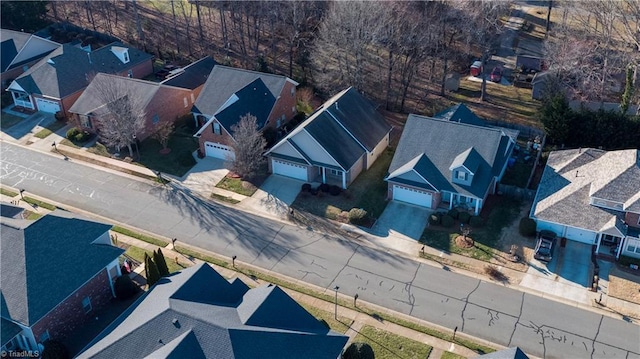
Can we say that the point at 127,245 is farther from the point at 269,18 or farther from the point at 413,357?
the point at 269,18

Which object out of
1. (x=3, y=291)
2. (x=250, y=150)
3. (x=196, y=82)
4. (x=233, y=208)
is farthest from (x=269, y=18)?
(x=3, y=291)

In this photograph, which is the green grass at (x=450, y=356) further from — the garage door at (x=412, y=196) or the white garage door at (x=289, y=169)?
the white garage door at (x=289, y=169)

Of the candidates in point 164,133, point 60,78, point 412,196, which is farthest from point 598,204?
point 60,78

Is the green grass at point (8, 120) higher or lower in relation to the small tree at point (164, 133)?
lower

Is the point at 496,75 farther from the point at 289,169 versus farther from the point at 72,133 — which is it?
the point at 72,133

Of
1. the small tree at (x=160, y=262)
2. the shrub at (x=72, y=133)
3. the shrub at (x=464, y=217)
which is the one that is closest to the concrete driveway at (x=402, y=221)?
the shrub at (x=464, y=217)

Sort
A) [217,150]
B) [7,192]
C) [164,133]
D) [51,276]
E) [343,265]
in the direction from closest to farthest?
1. [51,276]
2. [343,265]
3. [7,192]
4. [217,150]
5. [164,133]

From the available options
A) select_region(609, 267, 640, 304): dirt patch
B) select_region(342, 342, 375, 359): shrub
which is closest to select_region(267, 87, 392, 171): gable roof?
select_region(342, 342, 375, 359): shrub
